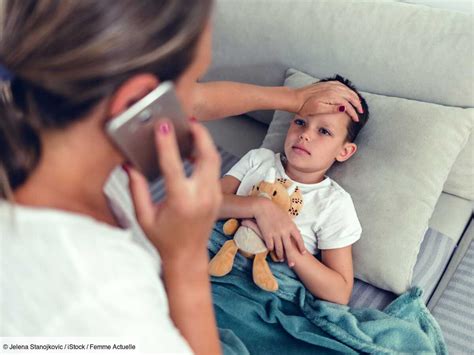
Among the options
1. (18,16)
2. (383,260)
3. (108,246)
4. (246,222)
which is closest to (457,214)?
(383,260)

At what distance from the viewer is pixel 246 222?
122cm

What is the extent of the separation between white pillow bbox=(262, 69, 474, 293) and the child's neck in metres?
0.05

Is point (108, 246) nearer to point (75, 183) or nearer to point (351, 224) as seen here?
point (75, 183)

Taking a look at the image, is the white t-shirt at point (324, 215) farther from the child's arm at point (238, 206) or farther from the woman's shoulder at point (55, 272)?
the woman's shoulder at point (55, 272)

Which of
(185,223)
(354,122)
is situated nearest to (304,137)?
(354,122)

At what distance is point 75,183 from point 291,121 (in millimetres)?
891

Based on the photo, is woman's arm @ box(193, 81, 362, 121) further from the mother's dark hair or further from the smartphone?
the mother's dark hair

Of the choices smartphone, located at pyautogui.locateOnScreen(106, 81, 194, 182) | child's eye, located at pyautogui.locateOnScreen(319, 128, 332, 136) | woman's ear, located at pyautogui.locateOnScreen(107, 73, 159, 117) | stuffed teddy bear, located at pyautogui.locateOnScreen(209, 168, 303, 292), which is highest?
woman's ear, located at pyautogui.locateOnScreen(107, 73, 159, 117)

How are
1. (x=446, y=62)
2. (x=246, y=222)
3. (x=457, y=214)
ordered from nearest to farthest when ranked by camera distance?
(x=246, y=222)
(x=446, y=62)
(x=457, y=214)

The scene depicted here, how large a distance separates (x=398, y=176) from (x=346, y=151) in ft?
0.46

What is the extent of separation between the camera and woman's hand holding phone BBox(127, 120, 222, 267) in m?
0.64

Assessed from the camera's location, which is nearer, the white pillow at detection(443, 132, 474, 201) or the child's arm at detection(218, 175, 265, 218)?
the child's arm at detection(218, 175, 265, 218)

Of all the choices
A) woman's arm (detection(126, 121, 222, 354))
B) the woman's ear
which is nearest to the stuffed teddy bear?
woman's arm (detection(126, 121, 222, 354))

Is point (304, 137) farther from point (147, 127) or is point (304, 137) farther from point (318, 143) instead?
point (147, 127)
